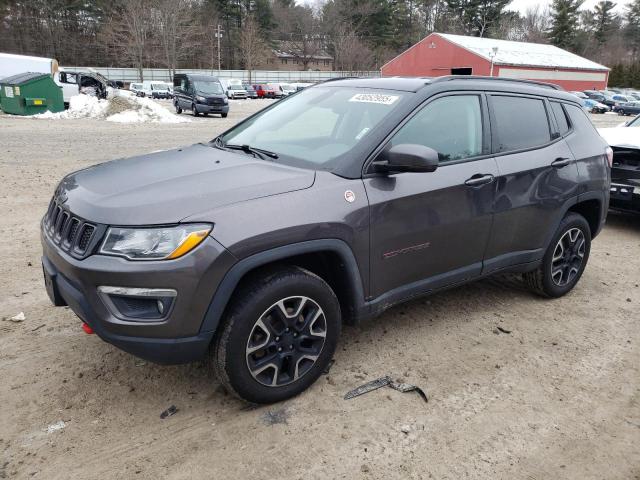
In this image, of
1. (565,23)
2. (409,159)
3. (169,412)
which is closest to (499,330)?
(409,159)

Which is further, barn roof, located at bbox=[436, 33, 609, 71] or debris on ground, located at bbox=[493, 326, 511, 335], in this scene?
barn roof, located at bbox=[436, 33, 609, 71]

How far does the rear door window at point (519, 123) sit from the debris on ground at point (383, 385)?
1.81 metres

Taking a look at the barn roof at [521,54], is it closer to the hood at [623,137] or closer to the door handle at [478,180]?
the hood at [623,137]

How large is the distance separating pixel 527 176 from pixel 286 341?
2247mm

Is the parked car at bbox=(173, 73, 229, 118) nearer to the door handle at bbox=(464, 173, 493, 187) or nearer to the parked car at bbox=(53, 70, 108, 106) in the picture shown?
the parked car at bbox=(53, 70, 108, 106)

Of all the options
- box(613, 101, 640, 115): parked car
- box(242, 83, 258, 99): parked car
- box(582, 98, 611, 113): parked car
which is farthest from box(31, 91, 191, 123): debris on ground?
box(613, 101, 640, 115): parked car

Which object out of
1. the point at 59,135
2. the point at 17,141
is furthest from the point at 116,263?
the point at 59,135

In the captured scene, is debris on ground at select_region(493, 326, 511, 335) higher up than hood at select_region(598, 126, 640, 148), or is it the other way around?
hood at select_region(598, 126, 640, 148)

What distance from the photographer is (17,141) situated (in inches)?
539

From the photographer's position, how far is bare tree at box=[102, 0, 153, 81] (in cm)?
5400

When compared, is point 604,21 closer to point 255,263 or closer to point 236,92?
point 236,92

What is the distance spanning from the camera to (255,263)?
271 centimetres

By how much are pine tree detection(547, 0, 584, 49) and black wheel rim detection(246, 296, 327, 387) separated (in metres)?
82.6

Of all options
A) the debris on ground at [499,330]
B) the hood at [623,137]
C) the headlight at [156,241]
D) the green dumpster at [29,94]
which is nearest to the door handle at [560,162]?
the debris on ground at [499,330]
